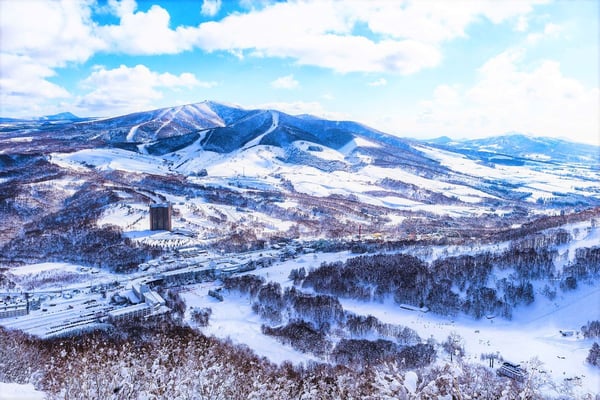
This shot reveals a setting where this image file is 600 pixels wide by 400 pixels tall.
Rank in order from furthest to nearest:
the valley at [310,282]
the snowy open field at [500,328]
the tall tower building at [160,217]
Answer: the tall tower building at [160,217] < the valley at [310,282] < the snowy open field at [500,328]

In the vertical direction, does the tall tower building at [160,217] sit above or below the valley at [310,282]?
above

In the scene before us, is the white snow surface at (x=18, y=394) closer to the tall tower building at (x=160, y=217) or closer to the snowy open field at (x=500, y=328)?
the snowy open field at (x=500, y=328)

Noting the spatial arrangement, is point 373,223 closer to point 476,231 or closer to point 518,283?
point 476,231

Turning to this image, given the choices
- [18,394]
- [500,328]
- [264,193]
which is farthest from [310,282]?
[264,193]

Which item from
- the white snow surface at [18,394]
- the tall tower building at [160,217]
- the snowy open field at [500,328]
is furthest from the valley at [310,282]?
the white snow surface at [18,394]

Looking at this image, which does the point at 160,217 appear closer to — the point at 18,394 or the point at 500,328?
the point at 500,328

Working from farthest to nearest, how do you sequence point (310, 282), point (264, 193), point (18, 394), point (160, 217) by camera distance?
point (264, 193)
point (160, 217)
point (310, 282)
point (18, 394)

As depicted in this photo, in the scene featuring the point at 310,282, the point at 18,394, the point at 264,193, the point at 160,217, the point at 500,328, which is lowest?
the point at 500,328

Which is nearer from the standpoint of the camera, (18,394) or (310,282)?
(18,394)

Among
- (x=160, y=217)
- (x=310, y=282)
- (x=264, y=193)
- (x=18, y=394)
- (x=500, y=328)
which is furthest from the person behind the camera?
(x=264, y=193)

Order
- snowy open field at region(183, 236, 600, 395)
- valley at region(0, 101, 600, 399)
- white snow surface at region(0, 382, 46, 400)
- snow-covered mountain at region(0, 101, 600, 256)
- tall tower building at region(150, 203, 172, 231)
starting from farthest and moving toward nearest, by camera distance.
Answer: snow-covered mountain at region(0, 101, 600, 256) < tall tower building at region(150, 203, 172, 231) < valley at region(0, 101, 600, 399) < snowy open field at region(183, 236, 600, 395) < white snow surface at region(0, 382, 46, 400)

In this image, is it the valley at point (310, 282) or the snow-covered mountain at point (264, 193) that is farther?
the snow-covered mountain at point (264, 193)

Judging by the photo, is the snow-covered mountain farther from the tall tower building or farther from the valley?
the tall tower building

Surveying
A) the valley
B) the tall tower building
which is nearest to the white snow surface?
the valley
